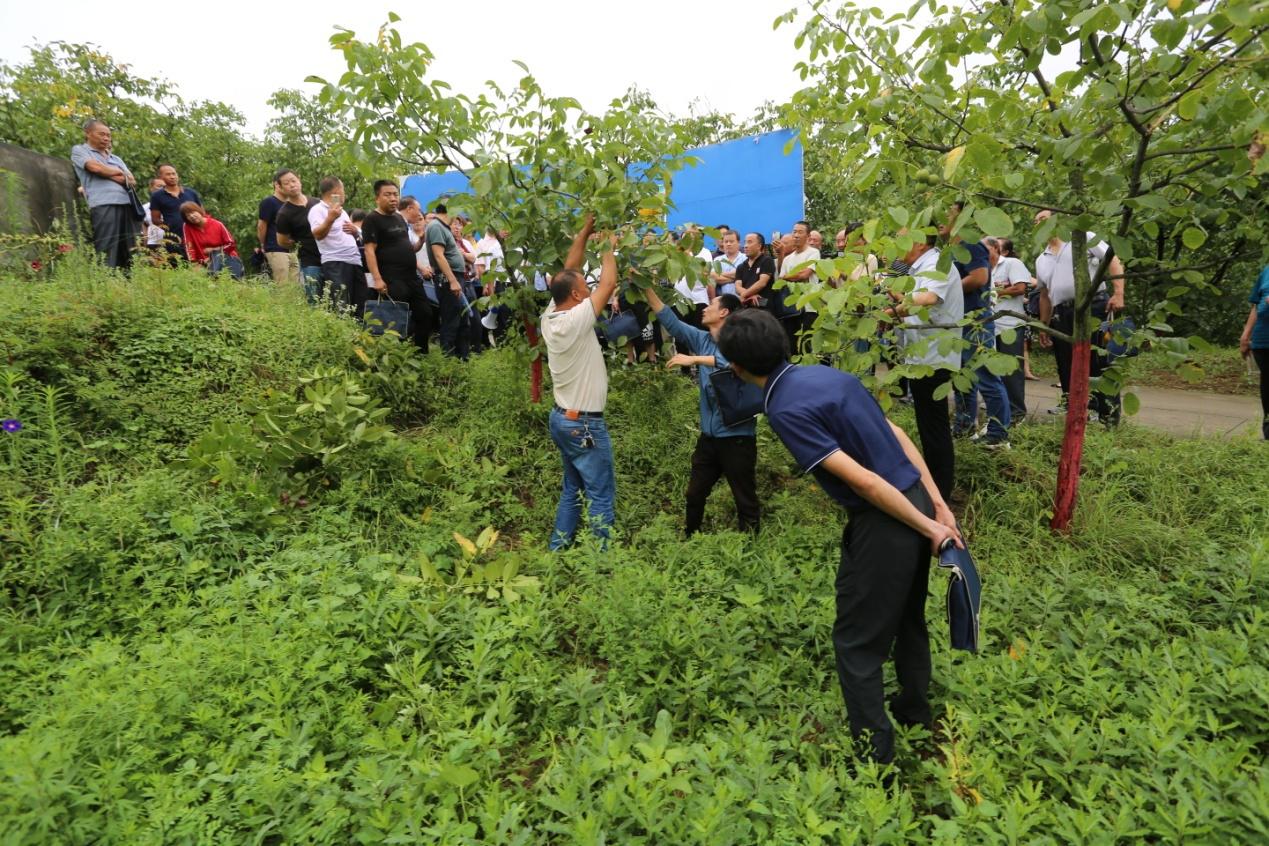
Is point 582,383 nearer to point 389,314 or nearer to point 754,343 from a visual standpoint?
point 754,343

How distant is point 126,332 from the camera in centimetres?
497

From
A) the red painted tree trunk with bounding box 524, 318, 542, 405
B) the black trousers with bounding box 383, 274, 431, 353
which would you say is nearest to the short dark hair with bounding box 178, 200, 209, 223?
the black trousers with bounding box 383, 274, 431, 353

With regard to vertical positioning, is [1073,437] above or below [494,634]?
above

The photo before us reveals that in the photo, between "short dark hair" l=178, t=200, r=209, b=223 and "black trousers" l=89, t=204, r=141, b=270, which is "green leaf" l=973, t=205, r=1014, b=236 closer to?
"black trousers" l=89, t=204, r=141, b=270

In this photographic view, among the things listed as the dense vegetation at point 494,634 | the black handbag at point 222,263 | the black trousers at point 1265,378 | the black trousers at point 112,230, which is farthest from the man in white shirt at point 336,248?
the black trousers at point 1265,378

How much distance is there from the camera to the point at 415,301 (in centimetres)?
683

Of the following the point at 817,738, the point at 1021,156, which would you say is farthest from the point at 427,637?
the point at 1021,156

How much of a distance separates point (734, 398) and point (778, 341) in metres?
1.40

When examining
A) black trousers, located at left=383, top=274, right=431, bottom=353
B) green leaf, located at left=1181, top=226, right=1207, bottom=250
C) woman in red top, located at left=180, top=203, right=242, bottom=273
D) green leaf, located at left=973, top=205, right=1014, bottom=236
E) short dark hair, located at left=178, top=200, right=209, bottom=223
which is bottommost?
green leaf, located at left=973, top=205, right=1014, bottom=236

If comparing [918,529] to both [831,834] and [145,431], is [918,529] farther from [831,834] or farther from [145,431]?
[145,431]

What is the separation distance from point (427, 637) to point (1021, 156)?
4046mm

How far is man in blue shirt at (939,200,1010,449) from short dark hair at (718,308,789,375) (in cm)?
187

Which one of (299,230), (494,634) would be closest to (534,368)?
(494,634)

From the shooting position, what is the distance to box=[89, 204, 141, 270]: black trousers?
6.89m
